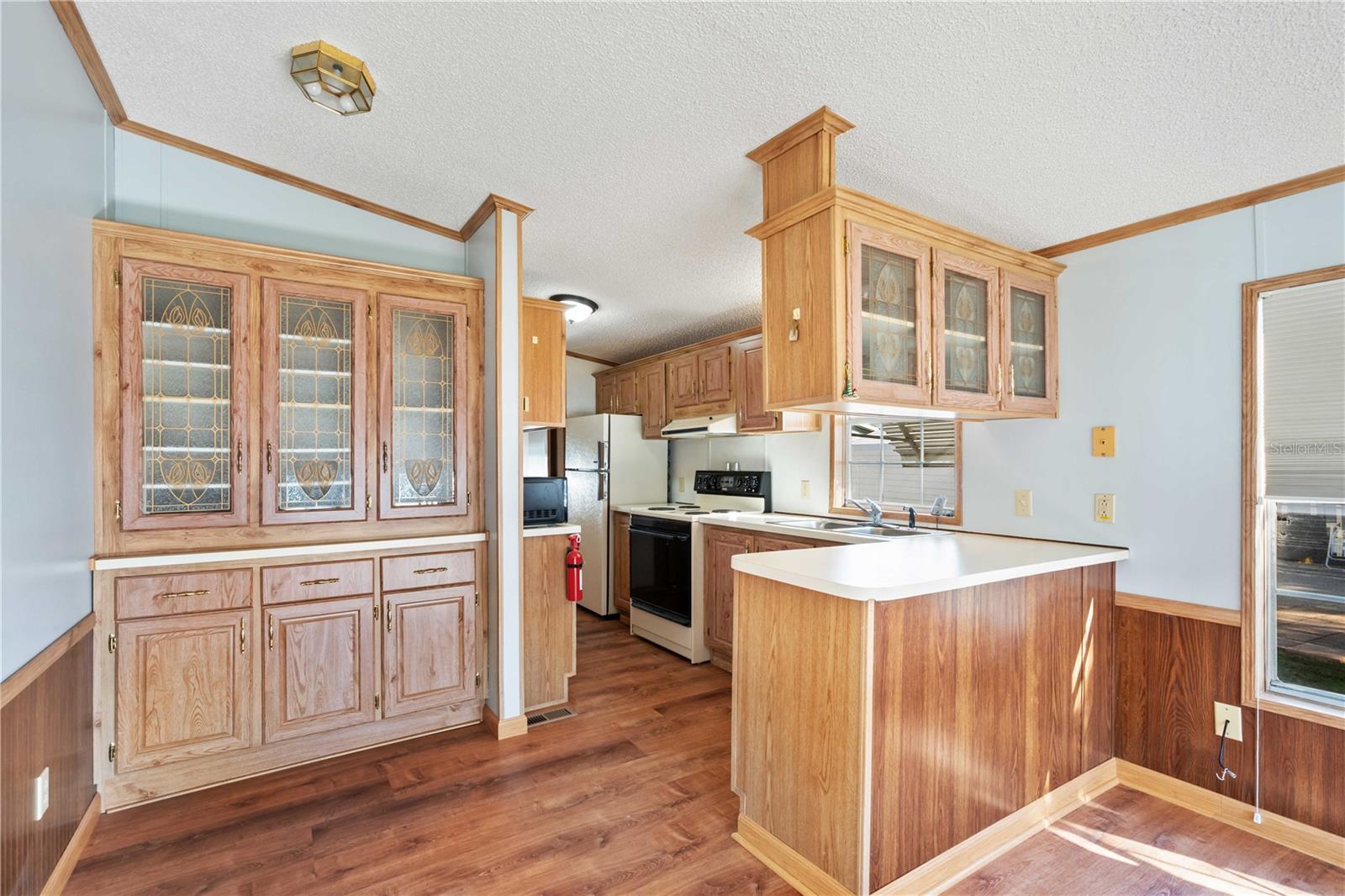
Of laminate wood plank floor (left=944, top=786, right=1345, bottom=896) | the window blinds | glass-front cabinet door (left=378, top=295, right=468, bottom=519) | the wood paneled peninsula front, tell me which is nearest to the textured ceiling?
the window blinds

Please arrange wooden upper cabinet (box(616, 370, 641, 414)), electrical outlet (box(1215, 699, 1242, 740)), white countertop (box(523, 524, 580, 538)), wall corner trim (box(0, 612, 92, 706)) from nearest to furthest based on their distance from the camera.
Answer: wall corner trim (box(0, 612, 92, 706)), electrical outlet (box(1215, 699, 1242, 740)), white countertop (box(523, 524, 580, 538)), wooden upper cabinet (box(616, 370, 641, 414))

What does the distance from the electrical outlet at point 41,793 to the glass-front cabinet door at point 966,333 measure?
3.07 meters

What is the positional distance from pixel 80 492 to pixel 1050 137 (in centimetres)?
357

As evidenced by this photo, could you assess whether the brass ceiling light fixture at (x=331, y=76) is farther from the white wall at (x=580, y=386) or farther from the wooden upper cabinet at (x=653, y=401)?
the white wall at (x=580, y=386)

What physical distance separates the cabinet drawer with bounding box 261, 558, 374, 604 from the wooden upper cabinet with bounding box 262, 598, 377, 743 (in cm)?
4

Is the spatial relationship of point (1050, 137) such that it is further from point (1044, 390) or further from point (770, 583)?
point (770, 583)

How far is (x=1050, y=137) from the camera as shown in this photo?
2104mm

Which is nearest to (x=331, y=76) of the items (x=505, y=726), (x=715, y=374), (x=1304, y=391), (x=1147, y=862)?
(x=505, y=726)

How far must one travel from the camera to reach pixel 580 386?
607 cm

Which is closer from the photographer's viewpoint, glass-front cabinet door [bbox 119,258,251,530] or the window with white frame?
the window with white frame

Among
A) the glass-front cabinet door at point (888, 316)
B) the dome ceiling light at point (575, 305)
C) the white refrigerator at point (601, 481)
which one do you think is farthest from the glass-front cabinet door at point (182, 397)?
the white refrigerator at point (601, 481)

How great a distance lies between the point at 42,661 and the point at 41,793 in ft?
1.23

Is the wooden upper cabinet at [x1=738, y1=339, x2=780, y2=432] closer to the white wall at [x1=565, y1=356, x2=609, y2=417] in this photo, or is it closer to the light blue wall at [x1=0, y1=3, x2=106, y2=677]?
the white wall at [x1=565, y1=356, x2=609, y2=417]

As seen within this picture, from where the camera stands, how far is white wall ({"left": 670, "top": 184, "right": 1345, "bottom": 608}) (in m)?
2.36
